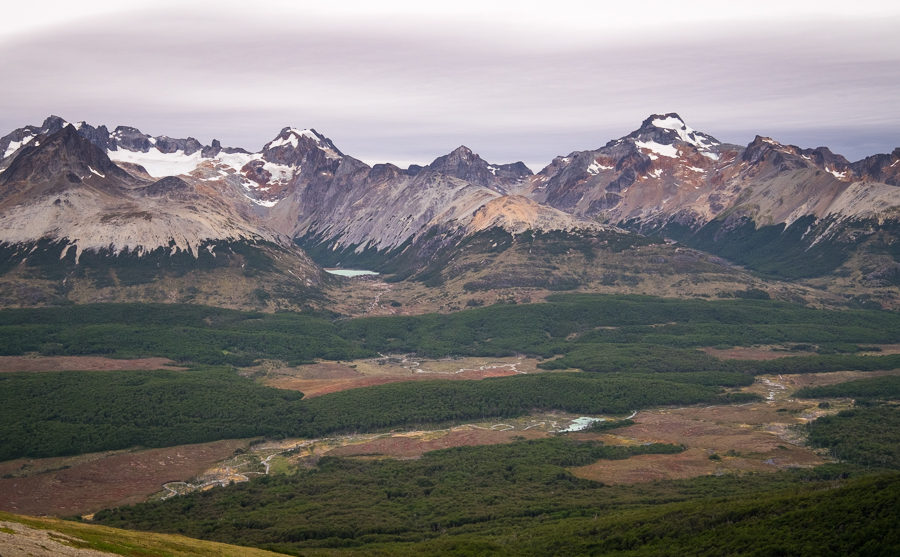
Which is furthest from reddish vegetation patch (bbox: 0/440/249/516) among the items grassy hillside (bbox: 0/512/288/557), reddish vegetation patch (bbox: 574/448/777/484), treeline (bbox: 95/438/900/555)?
reddish vegetation patch (bbox: 574/448/777/484)

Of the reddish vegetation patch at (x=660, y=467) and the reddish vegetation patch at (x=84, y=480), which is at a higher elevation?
the reddish vegetation patch at (x=84, y=480)

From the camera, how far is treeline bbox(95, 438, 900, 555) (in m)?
117

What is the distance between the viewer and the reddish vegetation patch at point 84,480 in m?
170

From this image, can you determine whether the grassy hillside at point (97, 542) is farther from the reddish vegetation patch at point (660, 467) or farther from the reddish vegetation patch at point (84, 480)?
the reddish vegetation patch at point (660, 467)

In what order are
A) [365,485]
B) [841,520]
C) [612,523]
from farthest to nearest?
[365,485], [612,523], [841,520]

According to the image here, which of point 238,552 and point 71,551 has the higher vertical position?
point 71,551


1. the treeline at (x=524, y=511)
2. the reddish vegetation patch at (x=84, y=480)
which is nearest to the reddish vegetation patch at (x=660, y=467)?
the treeline at (x=524, y=511)

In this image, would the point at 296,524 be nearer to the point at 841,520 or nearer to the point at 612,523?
the point at 612,523

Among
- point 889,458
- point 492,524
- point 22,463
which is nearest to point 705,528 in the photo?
point 492,524

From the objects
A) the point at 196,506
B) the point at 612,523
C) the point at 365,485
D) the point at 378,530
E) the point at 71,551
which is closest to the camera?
the point at 71,551

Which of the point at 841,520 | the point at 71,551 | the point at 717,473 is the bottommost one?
the point at 717,473

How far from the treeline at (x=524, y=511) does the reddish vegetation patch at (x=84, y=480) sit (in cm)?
1138

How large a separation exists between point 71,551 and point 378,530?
6965 centimetres

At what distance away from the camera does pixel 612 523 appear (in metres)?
139
